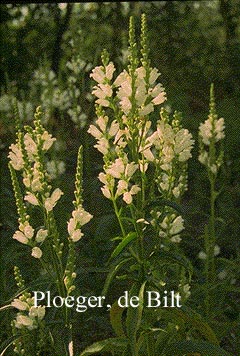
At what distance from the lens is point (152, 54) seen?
344 inches

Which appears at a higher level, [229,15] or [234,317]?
[229,15]

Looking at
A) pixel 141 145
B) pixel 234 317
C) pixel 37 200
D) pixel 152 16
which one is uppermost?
pixel 152 16

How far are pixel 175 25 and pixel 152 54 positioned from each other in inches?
21.4

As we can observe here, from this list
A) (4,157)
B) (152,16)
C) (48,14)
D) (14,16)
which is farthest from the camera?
(152,16)

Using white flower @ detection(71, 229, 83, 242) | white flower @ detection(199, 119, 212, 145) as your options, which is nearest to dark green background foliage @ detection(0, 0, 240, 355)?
white flower @ detection(199, 119, 212, 145)

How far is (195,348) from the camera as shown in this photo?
2.43 m

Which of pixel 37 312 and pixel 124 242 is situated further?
pixel 37 312

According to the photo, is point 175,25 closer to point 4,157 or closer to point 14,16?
point 14,16

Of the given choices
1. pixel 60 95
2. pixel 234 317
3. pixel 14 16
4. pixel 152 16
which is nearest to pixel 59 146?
pixel 60 95

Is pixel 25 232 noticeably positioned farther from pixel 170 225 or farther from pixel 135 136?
pixel 170 225

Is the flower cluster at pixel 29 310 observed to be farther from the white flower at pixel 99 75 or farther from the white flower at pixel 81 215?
the white flower at pixel 99 75

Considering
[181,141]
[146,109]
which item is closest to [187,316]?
[181,141]

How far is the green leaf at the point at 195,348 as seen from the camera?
2402 millimetres

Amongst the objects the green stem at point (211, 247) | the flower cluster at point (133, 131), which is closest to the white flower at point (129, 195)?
the flower cluster at point (133, 131)
